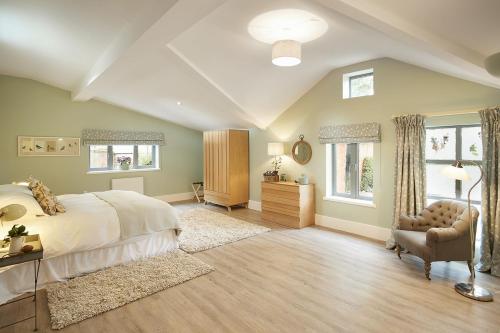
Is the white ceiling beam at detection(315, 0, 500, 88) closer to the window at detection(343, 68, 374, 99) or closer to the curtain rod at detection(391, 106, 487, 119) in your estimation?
the curtain rod at detection(391, 106, 487, 119)

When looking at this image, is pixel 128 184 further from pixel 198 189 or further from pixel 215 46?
pixel 215 46

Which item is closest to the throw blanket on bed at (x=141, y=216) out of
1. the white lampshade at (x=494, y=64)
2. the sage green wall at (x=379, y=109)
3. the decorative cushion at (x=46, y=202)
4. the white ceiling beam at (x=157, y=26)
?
the decorative cushion at (x=46, y=202)

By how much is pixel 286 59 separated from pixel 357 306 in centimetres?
267

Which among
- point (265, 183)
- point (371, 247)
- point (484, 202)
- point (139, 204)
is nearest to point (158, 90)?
point (139, 204)

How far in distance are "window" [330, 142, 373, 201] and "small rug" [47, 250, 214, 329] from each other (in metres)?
2.88

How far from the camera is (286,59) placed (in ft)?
10.1

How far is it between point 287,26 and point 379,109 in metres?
2.14

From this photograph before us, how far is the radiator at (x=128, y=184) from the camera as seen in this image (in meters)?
6.48

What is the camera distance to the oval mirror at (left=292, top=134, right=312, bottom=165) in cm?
523

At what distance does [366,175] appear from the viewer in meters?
4.60

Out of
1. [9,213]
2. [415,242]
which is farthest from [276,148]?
[9,213]

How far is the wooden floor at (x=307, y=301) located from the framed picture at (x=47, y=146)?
13.0 ft

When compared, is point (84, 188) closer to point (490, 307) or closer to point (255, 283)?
point (255, 283)

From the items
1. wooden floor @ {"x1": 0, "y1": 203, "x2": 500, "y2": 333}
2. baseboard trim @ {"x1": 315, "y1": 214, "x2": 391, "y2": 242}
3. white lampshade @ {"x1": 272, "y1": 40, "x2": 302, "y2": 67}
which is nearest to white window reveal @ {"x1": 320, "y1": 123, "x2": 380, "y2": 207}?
baseboard trim @ {"x1": 315, "y1": 214, "x2": 391, "y2": 242}
